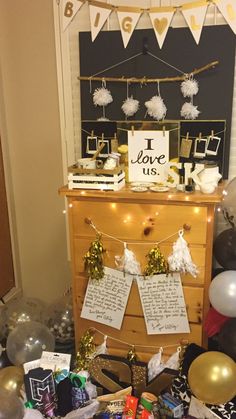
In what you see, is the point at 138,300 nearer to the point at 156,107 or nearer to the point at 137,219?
the point at 137,219

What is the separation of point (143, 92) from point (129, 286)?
3.19 ft

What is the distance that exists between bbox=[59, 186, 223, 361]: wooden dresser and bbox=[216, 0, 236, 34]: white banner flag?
0.77 meters

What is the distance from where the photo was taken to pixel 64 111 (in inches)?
91.4

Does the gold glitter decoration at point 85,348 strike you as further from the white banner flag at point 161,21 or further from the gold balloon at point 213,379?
the white banner flag at point 161,21

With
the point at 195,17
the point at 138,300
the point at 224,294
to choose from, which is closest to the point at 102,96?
the point at 195,17

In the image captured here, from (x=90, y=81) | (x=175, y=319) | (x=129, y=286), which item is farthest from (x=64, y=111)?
(x=175, y=319)

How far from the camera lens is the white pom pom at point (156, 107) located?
2.11m

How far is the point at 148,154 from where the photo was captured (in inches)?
80.7

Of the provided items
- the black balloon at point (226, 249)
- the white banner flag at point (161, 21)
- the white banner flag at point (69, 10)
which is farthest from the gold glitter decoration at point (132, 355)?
the white banner flag at point (69, 10)

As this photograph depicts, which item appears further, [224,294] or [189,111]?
[189,111]

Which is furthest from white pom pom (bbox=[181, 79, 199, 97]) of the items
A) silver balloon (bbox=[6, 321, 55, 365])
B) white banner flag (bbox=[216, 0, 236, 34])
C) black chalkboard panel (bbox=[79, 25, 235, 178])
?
silver balloon (bbox=[6, 321, 55, 365])

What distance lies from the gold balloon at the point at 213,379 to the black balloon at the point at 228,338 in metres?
0.05

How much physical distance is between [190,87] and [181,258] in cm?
83

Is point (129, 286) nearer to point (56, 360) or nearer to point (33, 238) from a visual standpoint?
point (56, 360)
